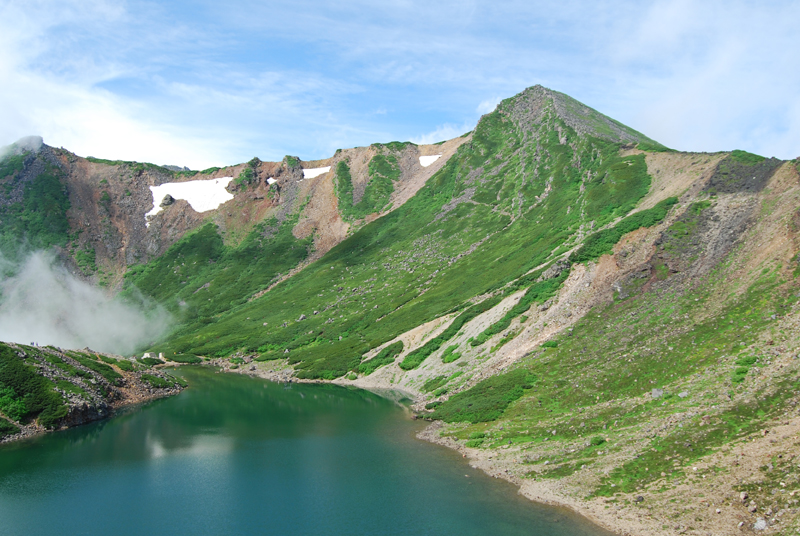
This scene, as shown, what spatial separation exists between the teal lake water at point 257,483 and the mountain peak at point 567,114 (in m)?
117

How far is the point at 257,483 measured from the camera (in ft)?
157

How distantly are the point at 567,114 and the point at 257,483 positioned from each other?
509ft

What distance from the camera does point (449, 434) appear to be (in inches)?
2286

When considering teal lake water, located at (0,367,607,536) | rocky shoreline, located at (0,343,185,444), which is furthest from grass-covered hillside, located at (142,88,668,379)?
teal lake water, located at (0,367,607,536)

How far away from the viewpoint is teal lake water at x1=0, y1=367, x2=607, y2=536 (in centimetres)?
3853

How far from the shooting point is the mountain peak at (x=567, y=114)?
151125 mm

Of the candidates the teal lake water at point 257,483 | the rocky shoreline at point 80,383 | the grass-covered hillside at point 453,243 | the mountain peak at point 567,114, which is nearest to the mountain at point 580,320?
the grass-covered hillside at point 453,243

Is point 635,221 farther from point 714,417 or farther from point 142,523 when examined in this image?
point 142,523

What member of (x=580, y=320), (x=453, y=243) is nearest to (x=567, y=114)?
(x=453, y=243)

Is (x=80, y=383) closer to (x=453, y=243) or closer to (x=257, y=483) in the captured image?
(x=257, y=483)

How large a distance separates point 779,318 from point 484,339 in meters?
36.9

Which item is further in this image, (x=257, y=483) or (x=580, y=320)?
(x=580, y=320)

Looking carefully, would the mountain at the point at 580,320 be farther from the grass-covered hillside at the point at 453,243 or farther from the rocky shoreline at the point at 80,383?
the rocky shoreline at the point at 80,383

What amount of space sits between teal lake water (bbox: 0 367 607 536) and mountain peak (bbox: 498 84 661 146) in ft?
385
